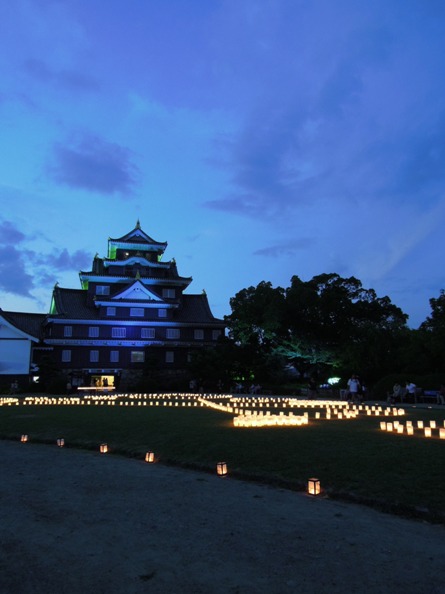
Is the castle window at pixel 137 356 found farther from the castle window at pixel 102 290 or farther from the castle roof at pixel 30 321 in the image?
the castle roof at pixel 30 321

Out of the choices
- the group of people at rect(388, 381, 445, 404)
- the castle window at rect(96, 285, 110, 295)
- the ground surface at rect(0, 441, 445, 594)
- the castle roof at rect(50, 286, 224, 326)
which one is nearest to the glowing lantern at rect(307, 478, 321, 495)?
the ground surface at rect(0, 441, 445, 594)

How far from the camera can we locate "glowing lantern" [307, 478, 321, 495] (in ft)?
24.2

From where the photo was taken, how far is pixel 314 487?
7.41 meters

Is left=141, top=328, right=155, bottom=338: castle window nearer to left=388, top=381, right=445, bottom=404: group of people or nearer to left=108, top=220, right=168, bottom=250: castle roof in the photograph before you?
left=108, top=220, right=168, bottom=250: castle roof

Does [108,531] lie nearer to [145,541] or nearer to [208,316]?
[145,541]

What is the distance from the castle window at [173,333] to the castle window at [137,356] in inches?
141

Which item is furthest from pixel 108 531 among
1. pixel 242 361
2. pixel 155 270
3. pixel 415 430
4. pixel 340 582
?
pixel 155 270

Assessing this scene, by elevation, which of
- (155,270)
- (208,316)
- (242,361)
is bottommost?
(242,361)

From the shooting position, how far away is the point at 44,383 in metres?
44.6

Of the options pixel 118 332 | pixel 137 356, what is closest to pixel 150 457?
pixel 137 356

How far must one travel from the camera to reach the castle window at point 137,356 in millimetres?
51562

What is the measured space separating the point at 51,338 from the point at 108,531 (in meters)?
47.9

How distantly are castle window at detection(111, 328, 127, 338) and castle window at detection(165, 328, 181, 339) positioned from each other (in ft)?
15.4

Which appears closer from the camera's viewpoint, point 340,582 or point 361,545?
point 340,582
